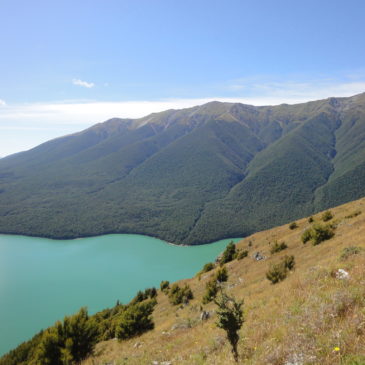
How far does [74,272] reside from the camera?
343 ft

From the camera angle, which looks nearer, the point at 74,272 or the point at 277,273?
the point at 277,273

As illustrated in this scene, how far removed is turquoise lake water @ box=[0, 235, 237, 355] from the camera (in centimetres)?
7262

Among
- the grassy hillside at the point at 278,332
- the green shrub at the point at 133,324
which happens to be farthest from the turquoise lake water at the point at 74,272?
the grassy hillside at the point at 278,332

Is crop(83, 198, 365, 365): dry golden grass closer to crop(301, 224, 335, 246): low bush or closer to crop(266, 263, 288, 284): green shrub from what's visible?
crop(266, 263, 288, 284): green shrub

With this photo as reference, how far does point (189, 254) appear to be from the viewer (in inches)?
5059

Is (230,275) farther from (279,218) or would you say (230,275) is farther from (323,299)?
(279,218)

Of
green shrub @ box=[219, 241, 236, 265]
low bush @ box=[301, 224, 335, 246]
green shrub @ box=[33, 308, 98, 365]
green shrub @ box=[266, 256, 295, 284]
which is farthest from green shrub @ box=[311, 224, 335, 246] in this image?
green shrub @ box=[33, 308, 98, 365]

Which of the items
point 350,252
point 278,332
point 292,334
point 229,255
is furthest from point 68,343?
point 229,255

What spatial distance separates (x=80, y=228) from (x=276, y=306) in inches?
7007

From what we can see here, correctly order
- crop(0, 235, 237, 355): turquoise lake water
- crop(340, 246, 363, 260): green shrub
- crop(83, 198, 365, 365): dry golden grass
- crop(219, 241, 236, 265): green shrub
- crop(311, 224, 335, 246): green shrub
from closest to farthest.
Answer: crop(83, 198, 365, 365): dry golden grass < crop(340, 246, 363, 260): green shrub < crop(311, 224, 335, 246): green shrub < crop(219, 241, 236, 265): green shrub < crop(0, 235, 237, 355): turquoise lake water

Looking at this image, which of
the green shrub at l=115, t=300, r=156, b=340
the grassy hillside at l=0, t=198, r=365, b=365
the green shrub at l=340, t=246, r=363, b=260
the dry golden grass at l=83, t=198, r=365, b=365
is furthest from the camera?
the green shrub at l=115, t=300, r=156, b=340

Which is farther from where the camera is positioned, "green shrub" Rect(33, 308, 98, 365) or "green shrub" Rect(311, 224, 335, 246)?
"green shrub" Rect(311, 224, 335, 246)

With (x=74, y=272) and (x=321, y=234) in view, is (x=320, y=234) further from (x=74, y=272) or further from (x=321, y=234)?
(x=74, y=272)

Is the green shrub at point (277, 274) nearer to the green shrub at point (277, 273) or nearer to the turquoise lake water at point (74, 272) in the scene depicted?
the green shrub at point (277, 273)
